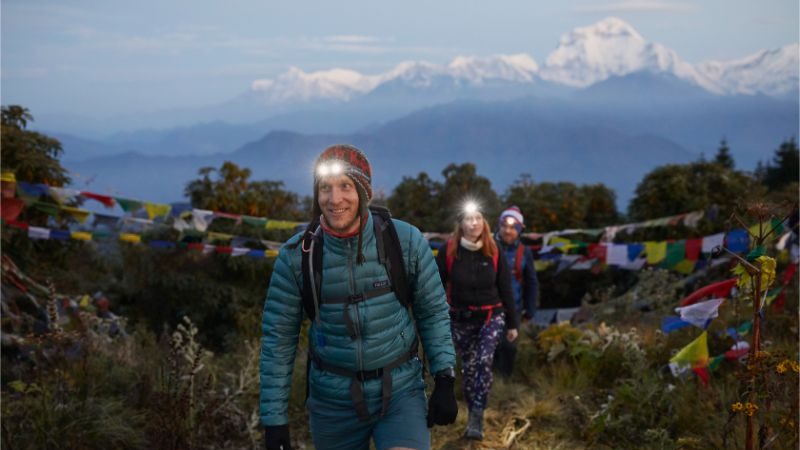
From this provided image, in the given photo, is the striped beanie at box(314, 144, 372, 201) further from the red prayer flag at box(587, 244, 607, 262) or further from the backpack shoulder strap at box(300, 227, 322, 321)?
the red prayer flag at box(587, 244, 607, 262)

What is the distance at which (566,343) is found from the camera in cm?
698

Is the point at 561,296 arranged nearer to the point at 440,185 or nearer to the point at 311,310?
the point at 440,185

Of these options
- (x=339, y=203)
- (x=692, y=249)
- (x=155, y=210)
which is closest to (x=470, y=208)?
(x=339, y=203)

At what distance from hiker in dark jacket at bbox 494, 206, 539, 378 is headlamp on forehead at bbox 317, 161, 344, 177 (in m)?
3.66

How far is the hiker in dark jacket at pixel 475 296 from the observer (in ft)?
17.5

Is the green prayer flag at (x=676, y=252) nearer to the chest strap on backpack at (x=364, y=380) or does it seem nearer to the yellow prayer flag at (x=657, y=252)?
the yellow prayer flag at (x=657, y=252)

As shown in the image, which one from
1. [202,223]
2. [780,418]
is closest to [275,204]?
[202,223]

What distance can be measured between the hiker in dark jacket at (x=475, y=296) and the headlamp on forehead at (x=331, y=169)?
2.42 meters

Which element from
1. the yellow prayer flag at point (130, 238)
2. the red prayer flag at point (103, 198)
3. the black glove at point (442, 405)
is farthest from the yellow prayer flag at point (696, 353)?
the yellow prayer flag at point (130, 238)

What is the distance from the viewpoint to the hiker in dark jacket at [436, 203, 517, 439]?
5336mm

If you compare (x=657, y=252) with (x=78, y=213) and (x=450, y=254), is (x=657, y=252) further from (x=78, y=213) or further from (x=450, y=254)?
(x=78, y=213)

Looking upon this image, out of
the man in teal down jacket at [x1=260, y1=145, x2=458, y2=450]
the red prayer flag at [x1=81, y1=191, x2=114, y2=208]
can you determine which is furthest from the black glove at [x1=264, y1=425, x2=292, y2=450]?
the red prayer flag at [x1=81, y1=191, x2=114, y2=208]

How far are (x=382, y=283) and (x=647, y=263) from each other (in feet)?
26.9

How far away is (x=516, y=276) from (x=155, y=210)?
6.35 metres
